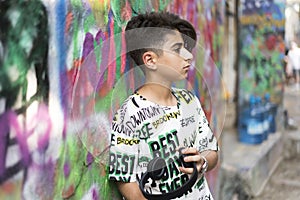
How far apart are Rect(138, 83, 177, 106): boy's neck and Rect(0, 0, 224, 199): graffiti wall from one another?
0.14m

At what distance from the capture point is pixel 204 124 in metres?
1.89

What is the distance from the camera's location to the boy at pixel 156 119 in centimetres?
167

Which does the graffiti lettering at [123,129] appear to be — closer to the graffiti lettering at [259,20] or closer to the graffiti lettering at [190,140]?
the graffiti lettering at [190,140]

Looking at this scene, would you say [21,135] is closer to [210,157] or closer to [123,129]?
[123,129]

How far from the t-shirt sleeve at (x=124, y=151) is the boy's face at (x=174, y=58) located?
8.7 inches

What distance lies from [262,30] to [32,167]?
21.2 feet

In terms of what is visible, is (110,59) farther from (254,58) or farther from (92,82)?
(254,58)

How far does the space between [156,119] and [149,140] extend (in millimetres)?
87

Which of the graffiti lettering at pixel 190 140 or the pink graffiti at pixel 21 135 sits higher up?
the pink graffiti at pixel 21 135

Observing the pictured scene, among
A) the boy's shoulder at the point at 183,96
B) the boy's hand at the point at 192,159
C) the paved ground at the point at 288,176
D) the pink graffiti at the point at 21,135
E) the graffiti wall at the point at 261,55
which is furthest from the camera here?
the graffiti wall at the point at 261,55

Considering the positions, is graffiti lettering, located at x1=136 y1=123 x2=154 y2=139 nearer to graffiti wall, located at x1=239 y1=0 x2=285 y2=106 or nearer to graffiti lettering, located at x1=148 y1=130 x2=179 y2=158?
graffiti lettering, located at x1=148 y1=130 x2=179 y2=158

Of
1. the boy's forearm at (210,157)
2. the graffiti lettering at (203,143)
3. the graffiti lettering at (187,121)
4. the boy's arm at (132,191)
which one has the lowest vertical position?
the boy's arm at (132,191)

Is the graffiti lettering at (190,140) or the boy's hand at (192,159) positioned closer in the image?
the boy's hand at (192,159)

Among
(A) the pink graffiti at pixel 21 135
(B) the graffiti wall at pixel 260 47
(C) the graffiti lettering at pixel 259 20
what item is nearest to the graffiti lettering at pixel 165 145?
(A) the pink graffiti at pixel 21 135
